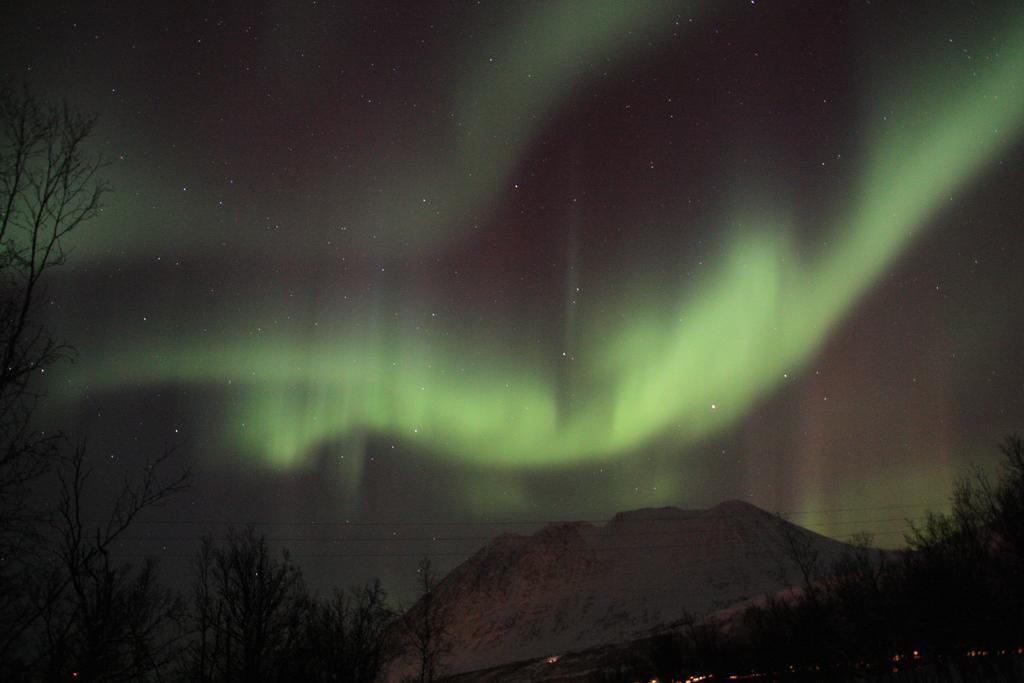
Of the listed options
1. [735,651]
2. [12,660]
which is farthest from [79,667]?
[735,651]

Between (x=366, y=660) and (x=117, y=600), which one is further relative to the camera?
(x=366, y=660)

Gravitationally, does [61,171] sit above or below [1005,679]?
above

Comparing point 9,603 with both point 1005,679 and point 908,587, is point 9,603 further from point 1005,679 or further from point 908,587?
point 908,587

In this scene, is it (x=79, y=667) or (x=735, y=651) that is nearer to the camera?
(x=79, y=667)

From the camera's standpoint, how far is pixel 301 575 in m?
43.2

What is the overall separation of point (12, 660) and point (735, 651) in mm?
63012

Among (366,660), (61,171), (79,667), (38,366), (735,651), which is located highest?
(61,171)

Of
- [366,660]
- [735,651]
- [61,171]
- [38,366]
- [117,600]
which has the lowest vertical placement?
[735,651]

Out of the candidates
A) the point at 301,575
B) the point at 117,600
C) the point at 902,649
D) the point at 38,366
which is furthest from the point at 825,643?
the point at 38,366

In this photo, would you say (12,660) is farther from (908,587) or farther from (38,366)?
(908,587)

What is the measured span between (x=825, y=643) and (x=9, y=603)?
44.3 meters

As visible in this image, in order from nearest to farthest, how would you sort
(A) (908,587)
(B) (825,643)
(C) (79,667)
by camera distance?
1. (C) (79,667)
2. (A) (908,587)
3. (B) (825,643)

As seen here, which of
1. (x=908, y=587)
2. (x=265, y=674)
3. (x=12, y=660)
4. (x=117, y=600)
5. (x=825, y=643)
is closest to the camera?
(x=12, y=660)

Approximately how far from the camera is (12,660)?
8109mm
